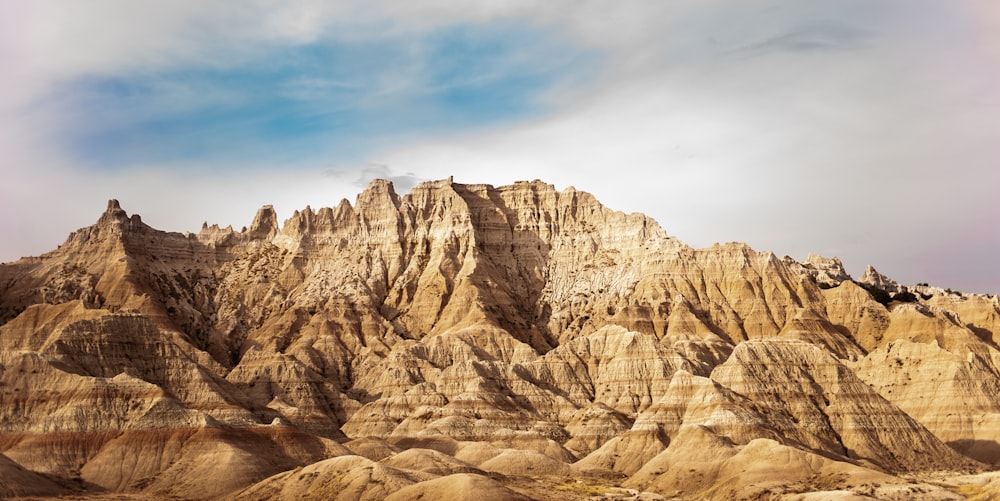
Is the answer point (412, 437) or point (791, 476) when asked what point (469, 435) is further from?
point (791, 476)

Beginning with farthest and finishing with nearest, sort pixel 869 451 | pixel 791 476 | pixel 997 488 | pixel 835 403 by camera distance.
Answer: pixel 835 403 → pixel 869 451 → pixel 791 476 → pixel 997 488

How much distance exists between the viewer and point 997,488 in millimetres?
131625

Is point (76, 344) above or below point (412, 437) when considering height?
above

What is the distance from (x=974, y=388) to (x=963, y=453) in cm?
1336

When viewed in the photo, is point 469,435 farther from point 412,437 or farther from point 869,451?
point 869,451

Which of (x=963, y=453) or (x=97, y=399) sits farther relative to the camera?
(x=963, y=453)

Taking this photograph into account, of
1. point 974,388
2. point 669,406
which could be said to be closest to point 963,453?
point 974,388

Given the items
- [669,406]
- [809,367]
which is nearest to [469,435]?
[669,406]

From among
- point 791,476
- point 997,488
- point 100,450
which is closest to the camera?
point 997,488

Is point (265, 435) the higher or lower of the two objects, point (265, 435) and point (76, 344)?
the lower

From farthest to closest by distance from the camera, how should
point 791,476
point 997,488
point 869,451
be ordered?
1. point 869,451
2. point 791,476
3. point 997,488

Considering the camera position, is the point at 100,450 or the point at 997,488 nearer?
the point at 997,488

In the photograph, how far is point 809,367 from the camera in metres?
→ 192

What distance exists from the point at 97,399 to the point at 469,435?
50.0 metres
